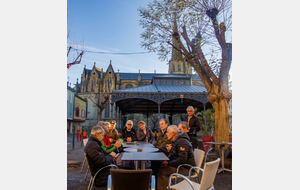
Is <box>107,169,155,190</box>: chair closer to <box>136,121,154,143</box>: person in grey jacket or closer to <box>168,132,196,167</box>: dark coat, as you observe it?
<box>168,132,196,167</box>: dark coat

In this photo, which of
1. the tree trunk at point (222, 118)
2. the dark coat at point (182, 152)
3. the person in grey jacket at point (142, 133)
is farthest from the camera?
the person in grey jacket at point (142, 133)

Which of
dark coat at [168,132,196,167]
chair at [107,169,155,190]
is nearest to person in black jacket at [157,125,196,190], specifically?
dark coat at [168,132,196,167]

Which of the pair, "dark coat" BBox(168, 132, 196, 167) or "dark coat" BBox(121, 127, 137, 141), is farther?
"dark coat" BBox(121, 127, 137, 141)

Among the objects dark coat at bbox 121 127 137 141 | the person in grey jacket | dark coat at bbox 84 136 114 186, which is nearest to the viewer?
dark coat at bbox 84 136 114 186

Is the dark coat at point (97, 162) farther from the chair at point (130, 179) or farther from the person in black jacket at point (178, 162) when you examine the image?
the chair at point (130, 179)

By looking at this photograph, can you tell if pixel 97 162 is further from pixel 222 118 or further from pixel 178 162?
pixel 222 118

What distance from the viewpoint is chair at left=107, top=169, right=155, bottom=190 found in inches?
61.5

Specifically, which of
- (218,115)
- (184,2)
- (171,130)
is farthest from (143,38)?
(171,130)

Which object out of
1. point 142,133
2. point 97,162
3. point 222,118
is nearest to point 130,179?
point 97,162

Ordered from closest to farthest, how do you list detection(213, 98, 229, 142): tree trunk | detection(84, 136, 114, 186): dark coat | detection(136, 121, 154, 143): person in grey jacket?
1. detection(84, 136, 114, 186): dark coat
2. detection(213, 98, 229, 142): tree trunk
3. detection(136, 121, 154, 143): person in grey jacket

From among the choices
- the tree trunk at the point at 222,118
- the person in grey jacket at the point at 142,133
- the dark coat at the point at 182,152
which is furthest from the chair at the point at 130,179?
the person in grey jacket at the point at 142,133

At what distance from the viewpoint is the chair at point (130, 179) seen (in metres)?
1.56
